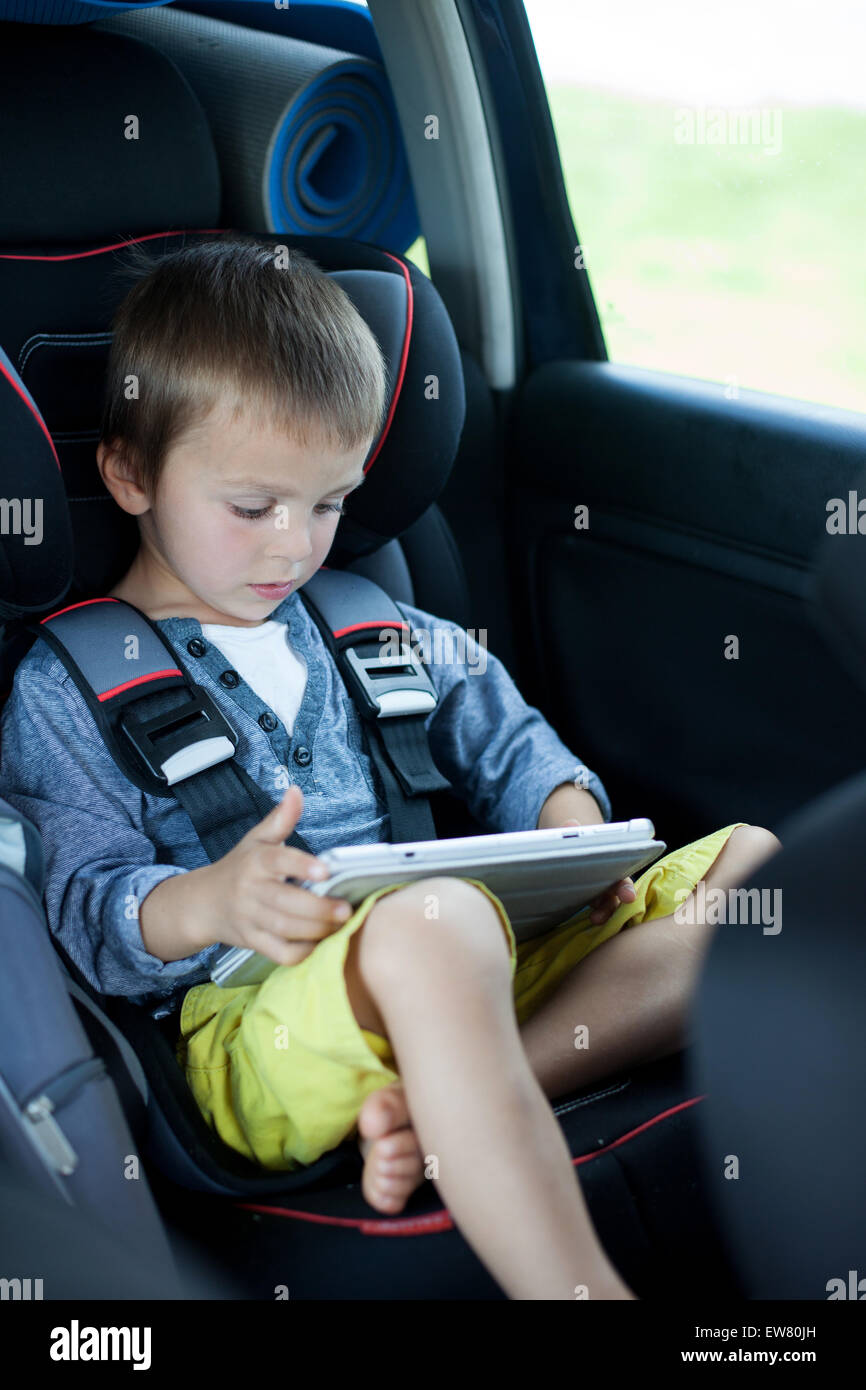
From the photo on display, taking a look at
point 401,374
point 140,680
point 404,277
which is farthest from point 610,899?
point 404,277

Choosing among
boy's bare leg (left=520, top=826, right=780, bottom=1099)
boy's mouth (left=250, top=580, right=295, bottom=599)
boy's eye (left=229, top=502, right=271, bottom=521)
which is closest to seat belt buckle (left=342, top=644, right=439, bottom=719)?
boy's mouth (left=250, top=580, right=295, bottom=599)

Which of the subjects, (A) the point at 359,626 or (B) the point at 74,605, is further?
(A) the point at 359,626

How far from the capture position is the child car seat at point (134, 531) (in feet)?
3.46

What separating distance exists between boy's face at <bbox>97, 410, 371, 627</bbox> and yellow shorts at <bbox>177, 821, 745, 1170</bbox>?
0.40m

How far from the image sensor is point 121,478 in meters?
1.36

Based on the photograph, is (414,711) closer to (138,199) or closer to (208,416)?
(208,416)

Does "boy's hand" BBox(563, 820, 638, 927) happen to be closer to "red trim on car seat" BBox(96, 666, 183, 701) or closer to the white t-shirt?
the white t-shirt

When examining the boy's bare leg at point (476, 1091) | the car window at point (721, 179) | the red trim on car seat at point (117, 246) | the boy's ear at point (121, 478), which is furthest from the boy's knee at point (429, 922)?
the car window at point (721, 179)

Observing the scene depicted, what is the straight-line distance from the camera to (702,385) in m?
1.82

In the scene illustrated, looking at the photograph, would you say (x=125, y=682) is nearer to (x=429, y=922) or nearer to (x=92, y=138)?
(x=429, y=922)

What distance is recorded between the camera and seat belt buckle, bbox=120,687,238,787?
1262 millimetres

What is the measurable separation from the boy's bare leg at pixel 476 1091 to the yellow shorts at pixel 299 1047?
1.0 inches

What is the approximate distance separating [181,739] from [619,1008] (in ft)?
1.58
